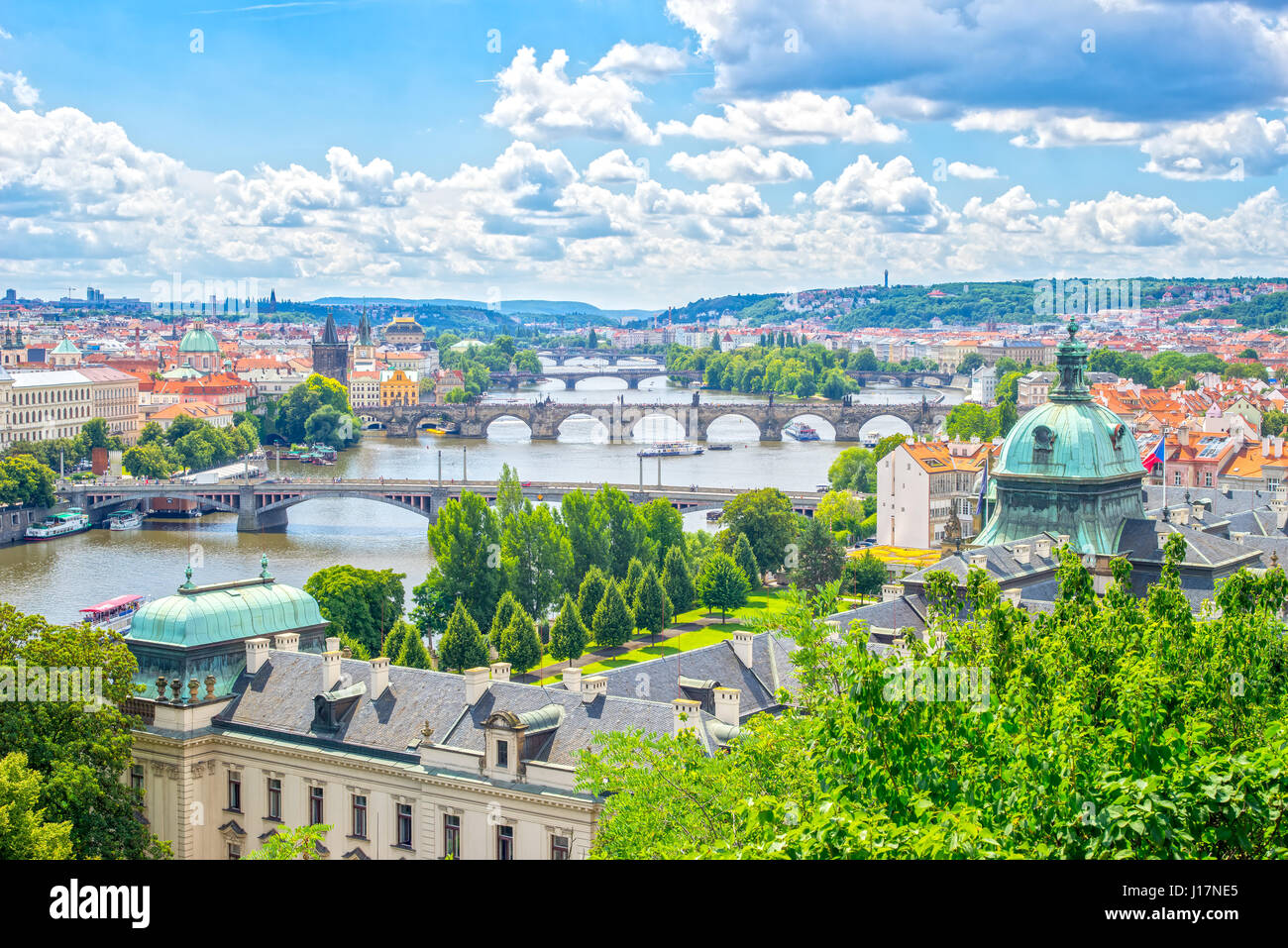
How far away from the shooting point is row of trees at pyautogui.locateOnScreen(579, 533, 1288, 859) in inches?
369

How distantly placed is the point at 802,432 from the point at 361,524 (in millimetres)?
54475

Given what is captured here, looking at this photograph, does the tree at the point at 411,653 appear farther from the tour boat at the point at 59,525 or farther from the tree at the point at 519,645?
the tour boat at the point at 59,525

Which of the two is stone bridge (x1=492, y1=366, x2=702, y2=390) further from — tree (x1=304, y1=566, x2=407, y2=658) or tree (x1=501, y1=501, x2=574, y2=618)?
tree (x1=304, y1=566, x2=407, y2=658)

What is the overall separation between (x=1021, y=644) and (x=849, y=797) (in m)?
4.84

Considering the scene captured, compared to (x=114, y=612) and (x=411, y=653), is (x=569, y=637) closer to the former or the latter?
(x=411, y=653)

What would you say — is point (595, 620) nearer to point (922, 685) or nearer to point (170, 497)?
point (922, 685)

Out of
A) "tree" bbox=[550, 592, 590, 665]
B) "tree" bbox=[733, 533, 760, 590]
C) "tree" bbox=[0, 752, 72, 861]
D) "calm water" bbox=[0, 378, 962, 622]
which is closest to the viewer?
"tree" bbox=[0, 752, 72, 861]

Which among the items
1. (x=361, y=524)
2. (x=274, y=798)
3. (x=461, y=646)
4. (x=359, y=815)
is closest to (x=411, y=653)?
(x=461, y=646)

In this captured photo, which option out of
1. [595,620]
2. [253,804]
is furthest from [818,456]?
[253,804]

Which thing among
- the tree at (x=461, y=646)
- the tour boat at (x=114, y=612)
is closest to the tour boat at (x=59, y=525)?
the tour boat at (x=114, y=612)

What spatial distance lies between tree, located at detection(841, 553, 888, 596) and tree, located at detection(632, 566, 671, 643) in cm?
761

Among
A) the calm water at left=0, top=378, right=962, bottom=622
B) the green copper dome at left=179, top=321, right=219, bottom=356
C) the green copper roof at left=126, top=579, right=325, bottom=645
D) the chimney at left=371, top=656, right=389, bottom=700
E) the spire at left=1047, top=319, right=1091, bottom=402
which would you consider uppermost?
the green copper dome at left=179, top=321, right=219, bottom=356

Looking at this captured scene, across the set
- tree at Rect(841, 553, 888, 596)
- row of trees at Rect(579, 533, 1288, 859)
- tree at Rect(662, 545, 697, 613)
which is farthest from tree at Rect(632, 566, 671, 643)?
row of trees at Rect(579, 533, 1288, 859)

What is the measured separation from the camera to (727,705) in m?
23.0
